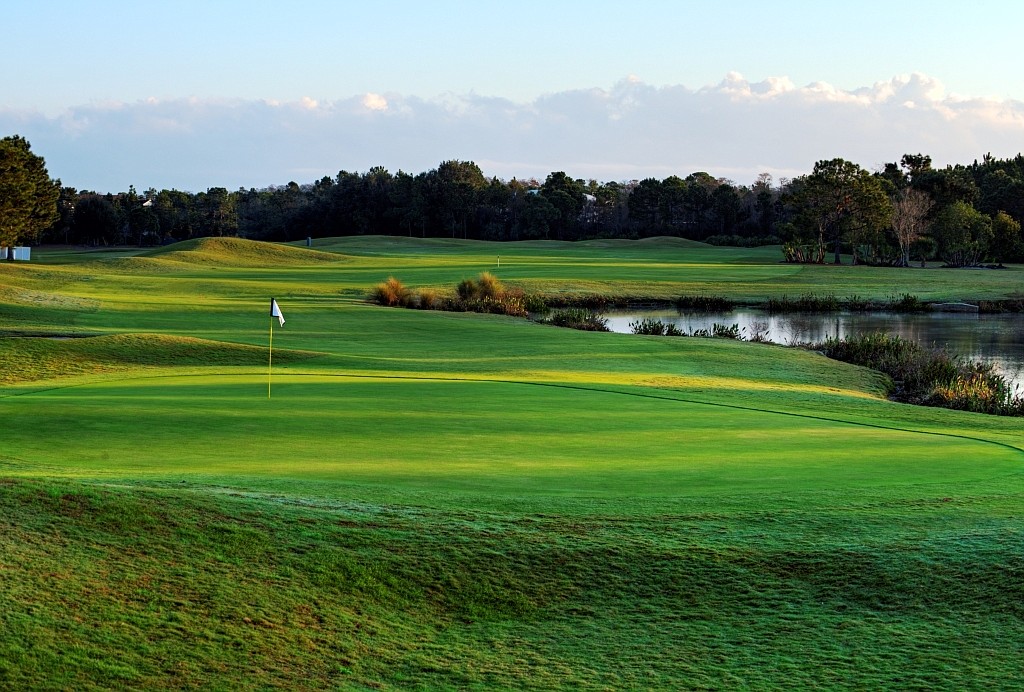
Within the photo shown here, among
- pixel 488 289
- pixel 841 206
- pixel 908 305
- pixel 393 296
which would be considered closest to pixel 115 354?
pixel 393 296

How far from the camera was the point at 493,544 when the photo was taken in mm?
8398

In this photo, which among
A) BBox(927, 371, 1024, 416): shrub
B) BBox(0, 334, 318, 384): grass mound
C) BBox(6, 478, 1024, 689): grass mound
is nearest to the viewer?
BBox(6, 478, 1024, 689): grass mound

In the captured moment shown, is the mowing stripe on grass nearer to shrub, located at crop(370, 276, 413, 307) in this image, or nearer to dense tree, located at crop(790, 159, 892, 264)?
shrub, located at crop(370, 276, 413, 307)

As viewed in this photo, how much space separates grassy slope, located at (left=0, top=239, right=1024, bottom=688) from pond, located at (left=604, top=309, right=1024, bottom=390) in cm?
2352

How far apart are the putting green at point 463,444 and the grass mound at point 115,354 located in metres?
5.22

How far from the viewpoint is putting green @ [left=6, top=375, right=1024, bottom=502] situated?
1110 centimetres

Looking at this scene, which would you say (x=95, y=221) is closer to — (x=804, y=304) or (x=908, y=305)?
(x=804, y=304)

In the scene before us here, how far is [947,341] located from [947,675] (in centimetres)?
3849

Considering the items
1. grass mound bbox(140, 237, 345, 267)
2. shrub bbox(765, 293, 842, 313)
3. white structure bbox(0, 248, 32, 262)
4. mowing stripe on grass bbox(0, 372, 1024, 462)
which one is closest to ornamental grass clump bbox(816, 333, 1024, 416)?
mowing stripe on grass bbox(0, 372, 1024, 462)

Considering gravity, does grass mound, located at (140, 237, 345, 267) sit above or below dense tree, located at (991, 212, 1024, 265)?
below

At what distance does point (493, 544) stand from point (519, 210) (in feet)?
406

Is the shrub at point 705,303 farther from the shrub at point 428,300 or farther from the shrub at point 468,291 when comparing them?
the shrub at point 428,300

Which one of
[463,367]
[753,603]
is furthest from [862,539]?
[463,367]

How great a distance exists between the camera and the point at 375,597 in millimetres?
7410
